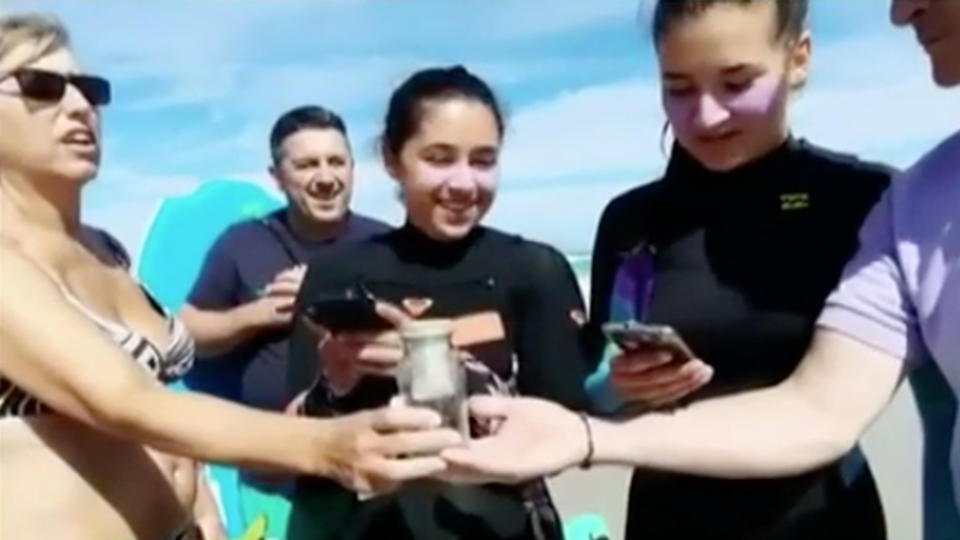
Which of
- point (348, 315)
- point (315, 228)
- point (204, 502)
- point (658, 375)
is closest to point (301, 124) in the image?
point (315, 228)

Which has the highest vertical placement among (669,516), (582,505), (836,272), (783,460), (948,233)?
(948,233)

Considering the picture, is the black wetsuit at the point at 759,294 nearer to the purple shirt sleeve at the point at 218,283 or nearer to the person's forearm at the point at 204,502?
the person's forearm at the point at 204,502

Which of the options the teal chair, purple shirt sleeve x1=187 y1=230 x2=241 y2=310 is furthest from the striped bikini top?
the teal chair

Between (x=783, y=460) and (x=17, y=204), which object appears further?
(x=17, y=204)

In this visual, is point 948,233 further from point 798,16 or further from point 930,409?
point 930,409

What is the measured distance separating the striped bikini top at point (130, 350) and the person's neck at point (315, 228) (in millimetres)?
1191

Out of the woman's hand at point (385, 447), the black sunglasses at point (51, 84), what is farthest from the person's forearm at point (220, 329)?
the woman's hand at point (385, 447)

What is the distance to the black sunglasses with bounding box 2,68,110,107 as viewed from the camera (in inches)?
80.2

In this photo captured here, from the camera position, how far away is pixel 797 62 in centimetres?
194

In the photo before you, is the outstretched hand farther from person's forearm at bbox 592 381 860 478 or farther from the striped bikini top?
the striped bikini top

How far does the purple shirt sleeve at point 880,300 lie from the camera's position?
5.22 feet

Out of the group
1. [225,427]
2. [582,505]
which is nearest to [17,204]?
[225,427]

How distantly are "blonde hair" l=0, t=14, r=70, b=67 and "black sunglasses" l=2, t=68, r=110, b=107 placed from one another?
23mm

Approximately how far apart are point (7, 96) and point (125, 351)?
40cm
